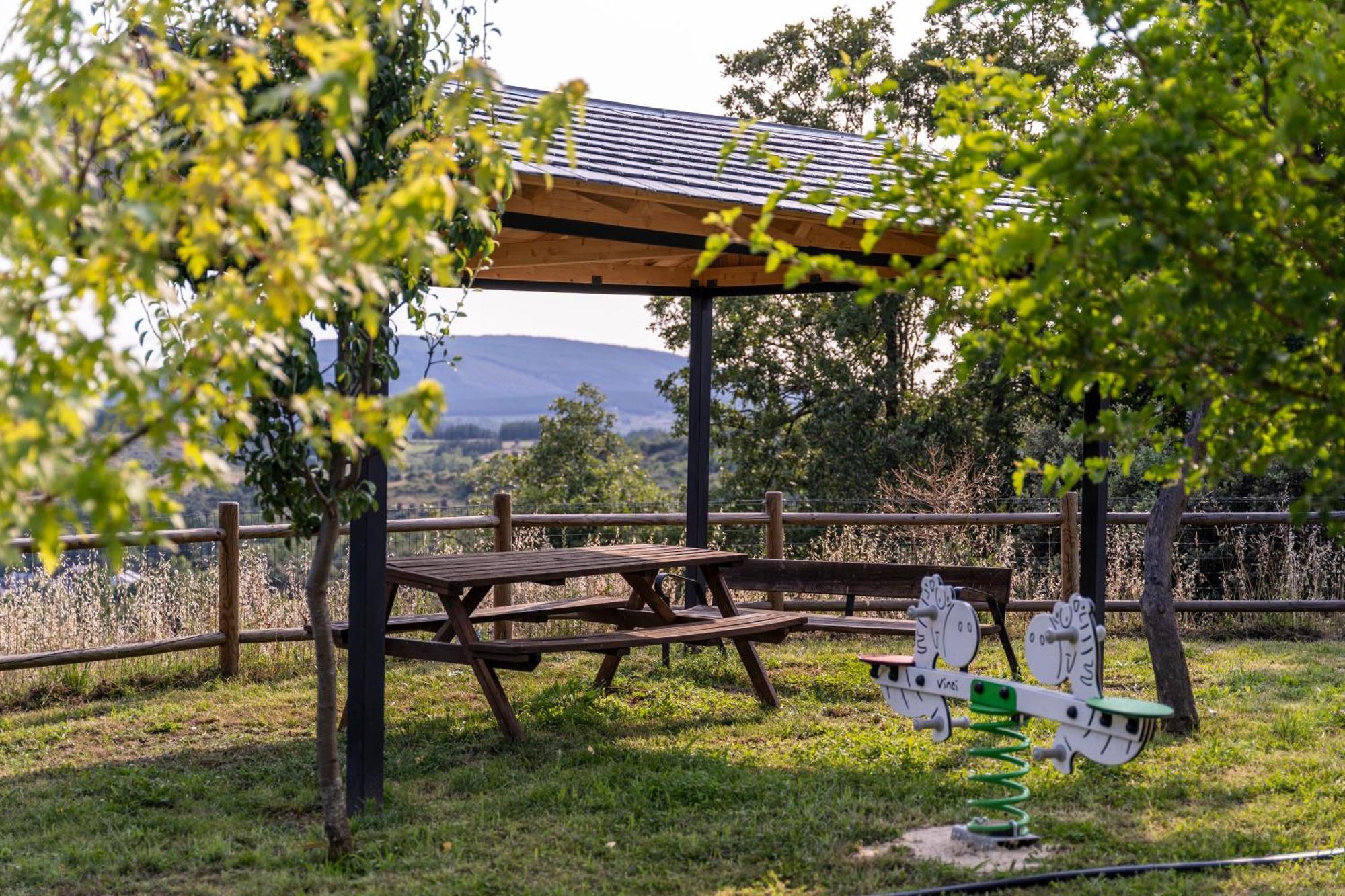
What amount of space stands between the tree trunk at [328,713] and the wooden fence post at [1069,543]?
242 inches

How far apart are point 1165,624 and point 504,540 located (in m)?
4.40

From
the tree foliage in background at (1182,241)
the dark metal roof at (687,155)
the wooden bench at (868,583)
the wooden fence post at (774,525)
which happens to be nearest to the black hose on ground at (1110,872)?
the tree foliage in background at (1182,241)

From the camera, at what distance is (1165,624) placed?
5828 mm

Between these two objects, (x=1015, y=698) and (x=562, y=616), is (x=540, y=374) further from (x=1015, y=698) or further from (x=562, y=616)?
(x=1015, y=698)

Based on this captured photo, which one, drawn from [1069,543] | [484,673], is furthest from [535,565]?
[1069,543]

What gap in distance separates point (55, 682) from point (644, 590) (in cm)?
347

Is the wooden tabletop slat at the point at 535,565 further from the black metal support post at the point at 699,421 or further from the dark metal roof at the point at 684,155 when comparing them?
the dark metal roof at the point at 684,155

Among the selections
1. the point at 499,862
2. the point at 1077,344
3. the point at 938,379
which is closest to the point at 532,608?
the point at 499,862

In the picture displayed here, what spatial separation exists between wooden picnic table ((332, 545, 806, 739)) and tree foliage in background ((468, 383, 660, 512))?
48.7ft

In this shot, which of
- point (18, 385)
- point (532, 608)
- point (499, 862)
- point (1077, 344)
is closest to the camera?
point (18, 385)

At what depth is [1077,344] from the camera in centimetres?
238

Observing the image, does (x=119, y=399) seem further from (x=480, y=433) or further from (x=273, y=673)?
(x=480, y=433)

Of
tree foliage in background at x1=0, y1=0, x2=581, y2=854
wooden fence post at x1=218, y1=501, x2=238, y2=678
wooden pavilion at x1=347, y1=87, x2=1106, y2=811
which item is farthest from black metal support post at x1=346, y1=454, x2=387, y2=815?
wooden fence post at x1=218, y1=501, x2=238, y2=678

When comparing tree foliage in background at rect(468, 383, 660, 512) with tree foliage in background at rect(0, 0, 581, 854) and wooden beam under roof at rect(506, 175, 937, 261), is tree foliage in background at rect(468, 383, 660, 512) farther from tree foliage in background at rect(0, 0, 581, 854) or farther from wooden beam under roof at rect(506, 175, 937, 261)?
tree foliage in background at rect(0, 0, 581, 854)
